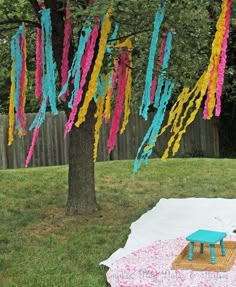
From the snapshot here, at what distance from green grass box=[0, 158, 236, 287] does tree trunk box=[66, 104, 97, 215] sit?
0.61 ft

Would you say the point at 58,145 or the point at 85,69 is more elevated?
the point at 85,69

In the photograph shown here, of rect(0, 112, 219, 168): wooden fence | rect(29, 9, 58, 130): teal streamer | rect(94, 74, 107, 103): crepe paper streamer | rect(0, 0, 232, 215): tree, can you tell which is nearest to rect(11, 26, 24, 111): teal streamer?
rect(29, 9, 58, 130): teal streamer

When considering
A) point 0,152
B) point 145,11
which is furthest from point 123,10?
point 0,152

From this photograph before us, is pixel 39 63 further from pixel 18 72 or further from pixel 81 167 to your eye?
pixel 81 167

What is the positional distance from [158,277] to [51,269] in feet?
3.04

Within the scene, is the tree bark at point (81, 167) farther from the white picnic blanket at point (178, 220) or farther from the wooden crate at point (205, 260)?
the wooden crate at point (205, 260)

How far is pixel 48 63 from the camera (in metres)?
5.22

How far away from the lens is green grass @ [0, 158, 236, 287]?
4367mm

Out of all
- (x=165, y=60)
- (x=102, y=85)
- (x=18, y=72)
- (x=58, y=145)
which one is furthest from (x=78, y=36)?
(x=58, y=145)

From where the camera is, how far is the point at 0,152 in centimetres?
1197

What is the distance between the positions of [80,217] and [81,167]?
57 cm

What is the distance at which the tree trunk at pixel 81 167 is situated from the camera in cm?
617

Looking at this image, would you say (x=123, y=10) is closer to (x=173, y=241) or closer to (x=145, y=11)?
(x=145, y=11)

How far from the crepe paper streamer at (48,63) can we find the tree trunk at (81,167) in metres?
0.77
